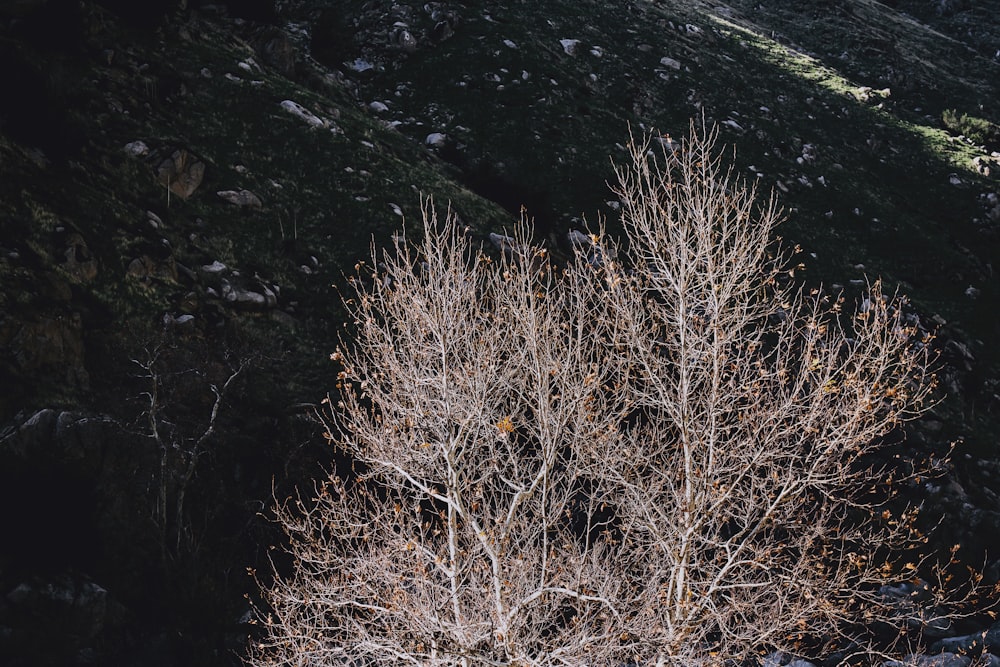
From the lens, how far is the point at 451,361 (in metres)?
11.7

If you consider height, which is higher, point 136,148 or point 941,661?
point 136,148

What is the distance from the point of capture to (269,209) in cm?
2350

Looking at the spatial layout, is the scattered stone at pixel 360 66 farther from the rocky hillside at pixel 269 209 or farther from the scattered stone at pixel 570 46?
the scattered stone at pixel 570 46

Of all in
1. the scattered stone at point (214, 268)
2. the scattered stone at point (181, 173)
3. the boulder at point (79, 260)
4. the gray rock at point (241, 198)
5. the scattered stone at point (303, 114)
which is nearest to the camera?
the boulder at point (79, 260)

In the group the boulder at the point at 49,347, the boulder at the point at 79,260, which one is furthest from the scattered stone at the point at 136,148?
the boulder at the point at 49,347

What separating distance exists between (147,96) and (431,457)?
22926mm

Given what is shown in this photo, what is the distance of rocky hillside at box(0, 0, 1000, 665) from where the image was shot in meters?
13.2

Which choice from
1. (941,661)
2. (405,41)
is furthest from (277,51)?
(941,661)

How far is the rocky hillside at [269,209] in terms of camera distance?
1317 centimetres

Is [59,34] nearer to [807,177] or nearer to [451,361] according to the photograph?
[451,361]

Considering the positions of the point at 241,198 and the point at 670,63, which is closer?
the point at 241,198

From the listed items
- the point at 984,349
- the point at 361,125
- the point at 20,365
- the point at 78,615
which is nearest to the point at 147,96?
the point at 361,125

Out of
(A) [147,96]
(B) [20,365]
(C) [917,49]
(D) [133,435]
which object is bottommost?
(D) [133,435]

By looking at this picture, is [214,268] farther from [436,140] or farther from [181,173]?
[436,140]
